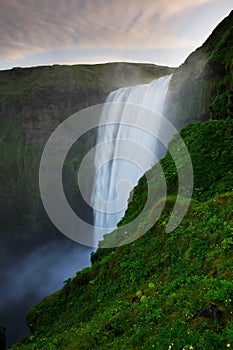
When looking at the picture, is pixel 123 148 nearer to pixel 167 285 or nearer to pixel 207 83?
pixel 207 83

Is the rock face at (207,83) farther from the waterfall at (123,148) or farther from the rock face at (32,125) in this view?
the rock face at (32,125)

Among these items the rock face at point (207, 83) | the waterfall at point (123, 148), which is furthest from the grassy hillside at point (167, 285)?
the waterfall at point (123, 148)

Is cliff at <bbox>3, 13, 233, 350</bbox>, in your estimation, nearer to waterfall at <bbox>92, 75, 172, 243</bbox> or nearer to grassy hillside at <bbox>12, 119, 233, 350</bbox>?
grassy hillside at <bbox>12, 119, 233, 350</bbox>

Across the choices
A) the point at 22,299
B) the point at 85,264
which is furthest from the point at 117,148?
the point at 22,299

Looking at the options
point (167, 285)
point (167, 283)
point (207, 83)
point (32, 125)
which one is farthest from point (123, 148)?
point (167, 285)

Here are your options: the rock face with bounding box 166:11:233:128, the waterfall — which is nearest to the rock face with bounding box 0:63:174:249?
the waterfall

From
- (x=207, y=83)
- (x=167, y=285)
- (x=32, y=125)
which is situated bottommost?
(x=167, y=285)
